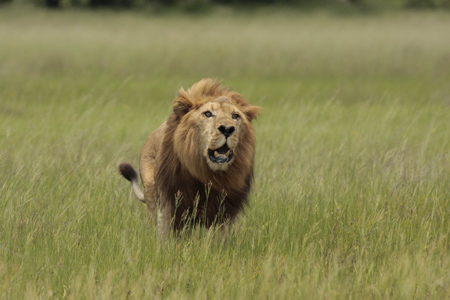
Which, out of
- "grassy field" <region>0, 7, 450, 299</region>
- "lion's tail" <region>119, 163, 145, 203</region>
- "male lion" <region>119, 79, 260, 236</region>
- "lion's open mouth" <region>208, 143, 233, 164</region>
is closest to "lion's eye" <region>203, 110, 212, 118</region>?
"male lion" <region>119, 79, 260, 236</region>

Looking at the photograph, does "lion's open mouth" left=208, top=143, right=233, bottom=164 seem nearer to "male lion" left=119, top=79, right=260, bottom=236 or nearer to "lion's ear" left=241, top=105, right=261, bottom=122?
"male lion" left=119, top=79, right=260, bottom=236

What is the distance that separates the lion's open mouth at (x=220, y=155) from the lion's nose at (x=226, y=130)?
140mm

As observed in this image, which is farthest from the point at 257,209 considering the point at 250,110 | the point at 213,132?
the point at 213,132

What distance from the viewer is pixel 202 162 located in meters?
4.16

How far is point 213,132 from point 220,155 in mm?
165

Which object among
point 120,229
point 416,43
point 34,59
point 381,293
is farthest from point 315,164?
point 416,43

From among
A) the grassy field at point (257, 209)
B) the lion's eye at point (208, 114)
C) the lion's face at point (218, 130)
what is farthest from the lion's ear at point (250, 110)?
the grassy field at point (257, 209)

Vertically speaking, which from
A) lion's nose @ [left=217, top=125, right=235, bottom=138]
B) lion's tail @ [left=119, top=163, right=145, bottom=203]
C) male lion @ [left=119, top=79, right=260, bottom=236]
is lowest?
lion's tail @ [left=119, top=163, right=145, bottom=203]

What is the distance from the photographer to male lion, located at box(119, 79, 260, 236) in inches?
162

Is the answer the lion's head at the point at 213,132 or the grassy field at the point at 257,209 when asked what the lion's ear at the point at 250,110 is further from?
the grassy field at the point at 257,209

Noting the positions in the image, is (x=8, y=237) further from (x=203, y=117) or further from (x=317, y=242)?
(x=317, y=242)

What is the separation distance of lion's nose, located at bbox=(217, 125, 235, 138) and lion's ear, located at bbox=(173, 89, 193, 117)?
49 cm

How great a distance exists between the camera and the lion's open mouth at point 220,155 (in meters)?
4.05

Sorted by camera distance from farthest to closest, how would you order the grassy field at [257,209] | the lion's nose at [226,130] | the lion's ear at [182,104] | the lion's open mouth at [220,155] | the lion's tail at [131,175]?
the lion's tail at [131,175] → the lion's ear at [182,104] → the lion's open mouth at [220,155] → the lion's nose at [226,130] → the grassy field at [257,209]
